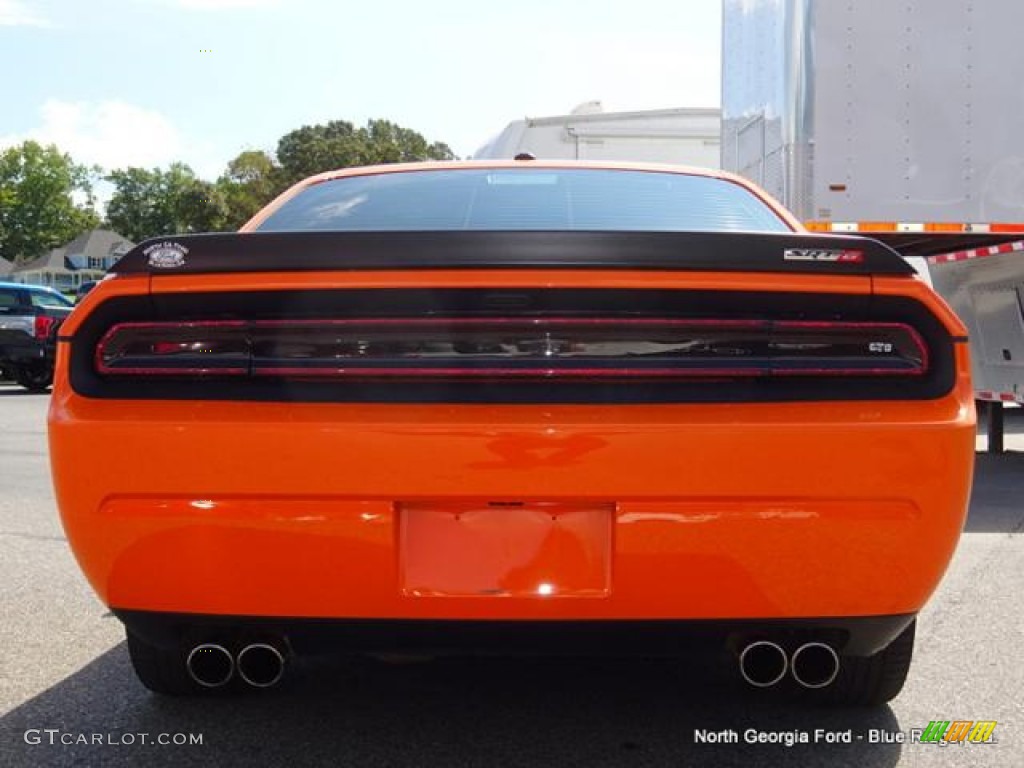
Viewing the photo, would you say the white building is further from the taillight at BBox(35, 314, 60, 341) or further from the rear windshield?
the rear windshield

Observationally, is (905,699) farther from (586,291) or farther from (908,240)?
(908,240)

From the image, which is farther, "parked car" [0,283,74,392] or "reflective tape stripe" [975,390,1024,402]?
"parked car" [0,283,74,392]

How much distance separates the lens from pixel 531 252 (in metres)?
2.31

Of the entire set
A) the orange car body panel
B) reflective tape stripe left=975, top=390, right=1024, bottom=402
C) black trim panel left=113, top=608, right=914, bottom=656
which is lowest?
reflective tape stripe left=975, top=390, right=1024, bottom=402

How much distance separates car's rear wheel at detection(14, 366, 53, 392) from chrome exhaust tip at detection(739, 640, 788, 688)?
15933 millimetres

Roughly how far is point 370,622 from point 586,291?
848 mm

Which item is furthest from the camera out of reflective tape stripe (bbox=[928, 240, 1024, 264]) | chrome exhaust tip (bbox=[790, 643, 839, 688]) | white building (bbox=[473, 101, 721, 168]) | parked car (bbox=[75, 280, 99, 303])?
white building (bbox=[473, 101, 721, 168])

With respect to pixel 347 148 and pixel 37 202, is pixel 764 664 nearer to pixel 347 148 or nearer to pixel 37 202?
pixel 347 148

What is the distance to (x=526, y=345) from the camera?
90.4 inches

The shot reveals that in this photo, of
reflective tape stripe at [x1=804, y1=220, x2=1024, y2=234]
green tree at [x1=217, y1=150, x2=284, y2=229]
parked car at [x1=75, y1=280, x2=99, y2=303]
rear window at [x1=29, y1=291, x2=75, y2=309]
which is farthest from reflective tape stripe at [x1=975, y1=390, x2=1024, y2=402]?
green tree at [x1=217, y1=150, x2=284, y2=229]

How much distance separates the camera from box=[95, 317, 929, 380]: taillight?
2.28m

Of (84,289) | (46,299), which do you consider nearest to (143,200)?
(84,289)

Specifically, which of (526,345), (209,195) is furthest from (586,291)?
(209,195)

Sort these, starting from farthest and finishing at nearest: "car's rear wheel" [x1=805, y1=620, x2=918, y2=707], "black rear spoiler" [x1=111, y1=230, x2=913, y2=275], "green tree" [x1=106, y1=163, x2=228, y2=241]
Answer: "green tree" [x1=106, y1=163, x2=228, y2=241] < "car's rear wheel" [x1=805, y1=620, x2=918, y2=707] < "black rear spoiler" [x1=111, y1=230, x2=913, y2=275]
